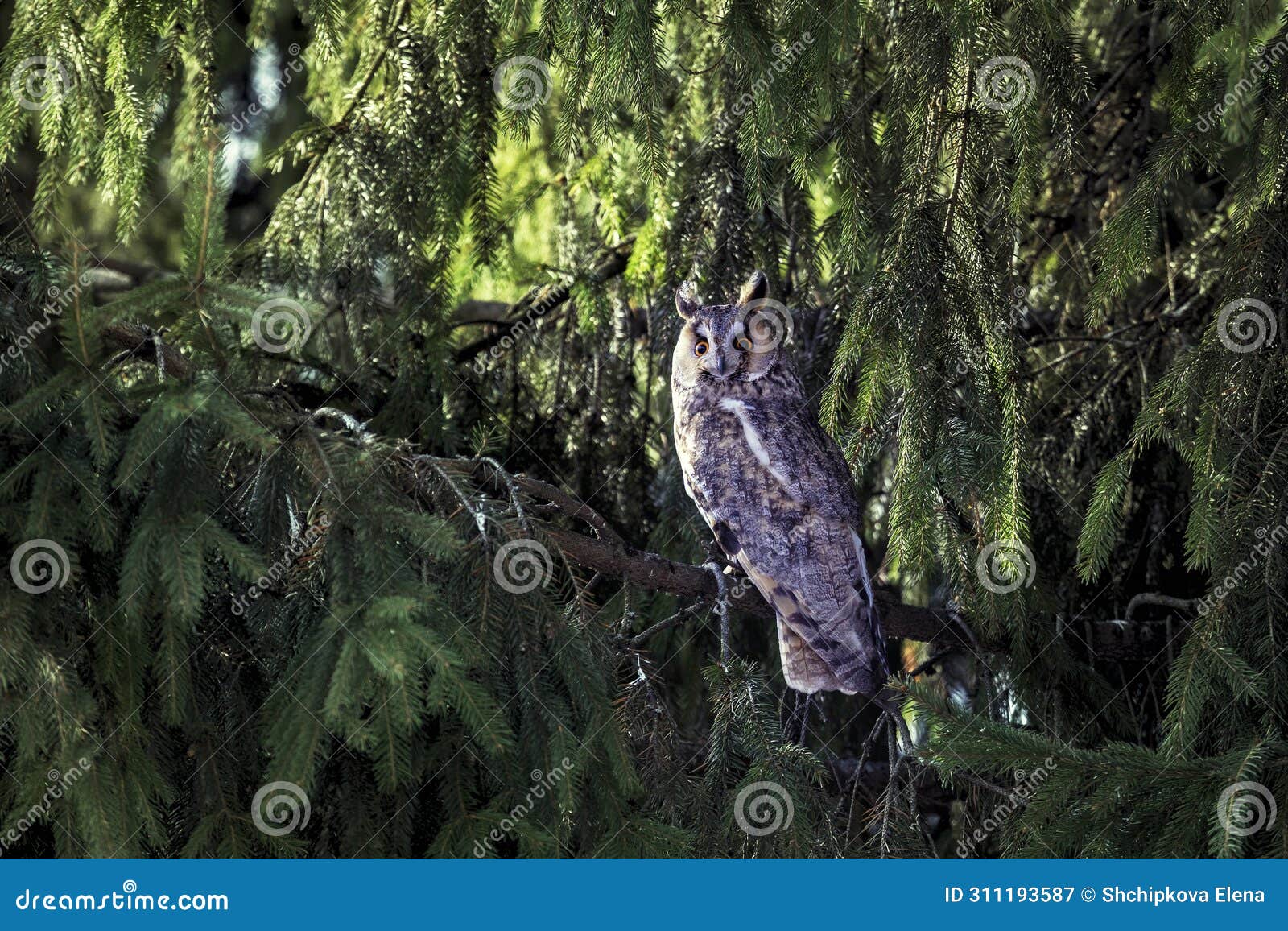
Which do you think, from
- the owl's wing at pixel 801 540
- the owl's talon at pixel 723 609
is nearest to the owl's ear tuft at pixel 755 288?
the owl's wing at pixel 801 540

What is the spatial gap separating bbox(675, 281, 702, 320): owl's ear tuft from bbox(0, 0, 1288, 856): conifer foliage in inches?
3.8

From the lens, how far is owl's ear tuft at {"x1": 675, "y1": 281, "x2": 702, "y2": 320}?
10.6 ft

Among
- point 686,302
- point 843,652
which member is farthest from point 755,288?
point 843,652

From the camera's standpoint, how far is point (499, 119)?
3.35 m

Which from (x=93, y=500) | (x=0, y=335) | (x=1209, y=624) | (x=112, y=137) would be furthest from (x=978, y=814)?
(x=112, y=137)

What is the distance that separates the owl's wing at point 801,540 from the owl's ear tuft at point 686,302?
0.96 ft

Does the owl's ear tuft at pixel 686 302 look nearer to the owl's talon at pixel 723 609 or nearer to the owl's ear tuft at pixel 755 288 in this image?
the owl's ear tuft at pixel 755 288

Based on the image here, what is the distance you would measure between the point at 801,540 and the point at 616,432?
0.75 m

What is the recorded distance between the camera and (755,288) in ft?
10.4

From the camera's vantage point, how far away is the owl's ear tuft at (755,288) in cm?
314

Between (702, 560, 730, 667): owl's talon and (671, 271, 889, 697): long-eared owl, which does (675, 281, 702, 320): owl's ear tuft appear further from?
(702, 560, 730, 667): owl's talon

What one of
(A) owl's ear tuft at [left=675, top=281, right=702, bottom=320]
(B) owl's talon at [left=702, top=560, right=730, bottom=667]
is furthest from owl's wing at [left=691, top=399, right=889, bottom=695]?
(B) owl's talon at [left=702, top=560, right=730, bottom=667]

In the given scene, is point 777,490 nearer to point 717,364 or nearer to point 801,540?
point 801,540

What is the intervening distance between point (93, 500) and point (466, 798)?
2.49ft
